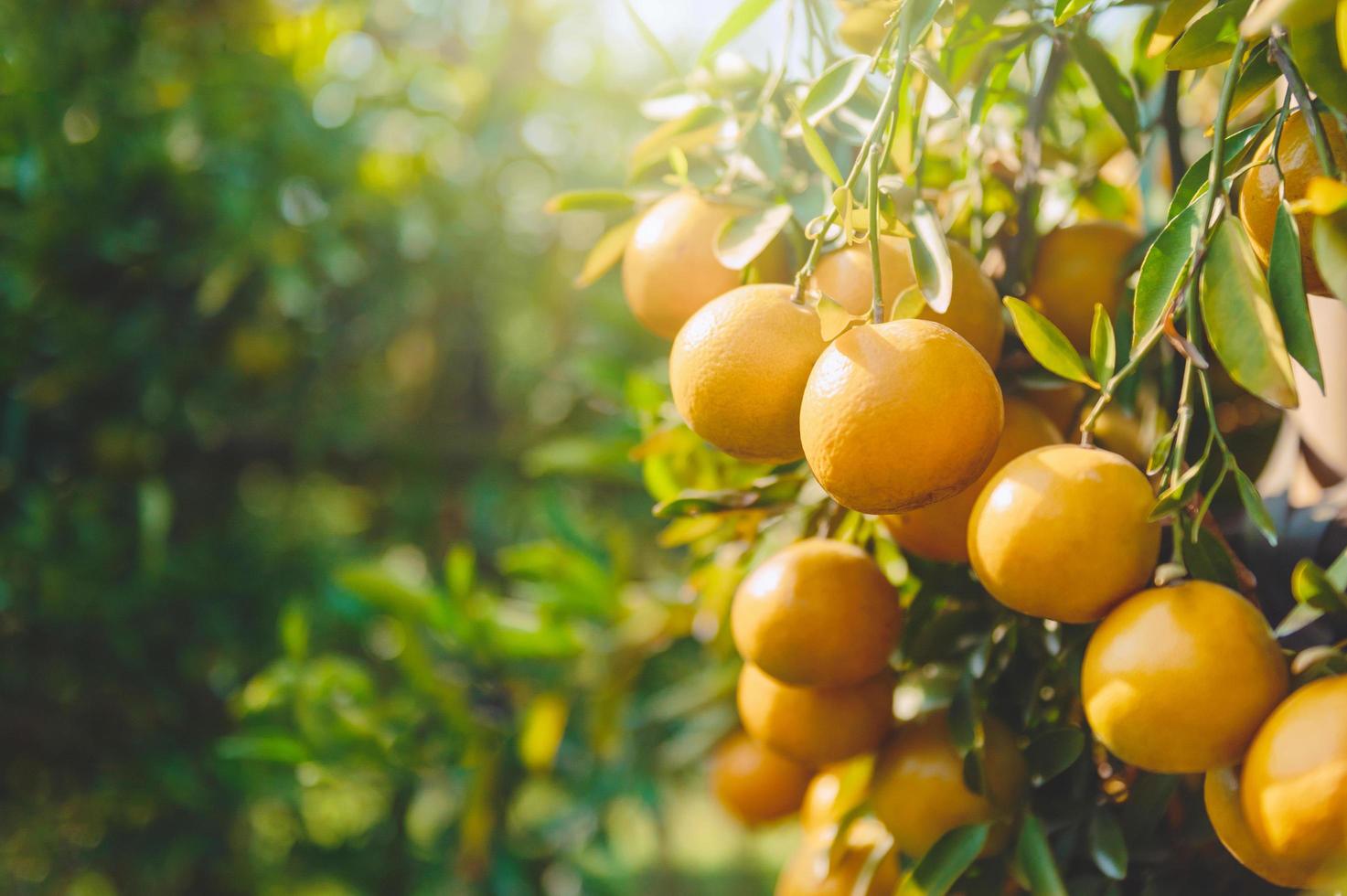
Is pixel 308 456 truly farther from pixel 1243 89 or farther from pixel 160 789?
pixel 1243 89

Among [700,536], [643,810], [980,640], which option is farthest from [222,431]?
[980,640]

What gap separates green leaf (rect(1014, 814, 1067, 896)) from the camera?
347 mm

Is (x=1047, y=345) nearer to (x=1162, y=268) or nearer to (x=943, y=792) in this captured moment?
(x=1162, y=268)

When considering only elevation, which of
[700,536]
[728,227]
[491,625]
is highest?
[728,227]

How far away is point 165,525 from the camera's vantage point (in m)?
1.03

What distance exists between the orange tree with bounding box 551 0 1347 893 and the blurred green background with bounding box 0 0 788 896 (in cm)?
34

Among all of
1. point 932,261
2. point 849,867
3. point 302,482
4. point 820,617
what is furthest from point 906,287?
point 302,482

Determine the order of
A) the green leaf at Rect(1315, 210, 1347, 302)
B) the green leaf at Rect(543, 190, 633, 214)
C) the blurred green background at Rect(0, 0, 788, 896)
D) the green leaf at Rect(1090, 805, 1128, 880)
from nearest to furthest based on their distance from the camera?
the green leaf at Rect(1315, 210, 1347, 302) → the green leaf at Rect(1090, 805, 1128, 880) → the green leaf at Rect(543, 190, 633, 214) → the blurred green background at Rect(0, 0, 788, 896)

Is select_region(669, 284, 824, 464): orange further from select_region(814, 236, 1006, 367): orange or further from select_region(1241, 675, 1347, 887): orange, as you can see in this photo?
select_region(1241, 675, 1347, 887): orange

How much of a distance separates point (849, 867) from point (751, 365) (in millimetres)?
275

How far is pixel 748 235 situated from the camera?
1.26 feet

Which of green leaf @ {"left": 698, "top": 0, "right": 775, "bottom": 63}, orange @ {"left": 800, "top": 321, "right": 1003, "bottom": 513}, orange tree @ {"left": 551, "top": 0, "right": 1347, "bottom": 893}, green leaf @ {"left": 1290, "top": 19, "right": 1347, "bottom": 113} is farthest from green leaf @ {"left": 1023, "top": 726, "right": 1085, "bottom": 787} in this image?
green leaf @ {"left": 698, "top": 0, "right": 775, "bottom": 63}

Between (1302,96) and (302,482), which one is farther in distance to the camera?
(302,482)

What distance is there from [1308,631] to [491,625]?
1.96ft
